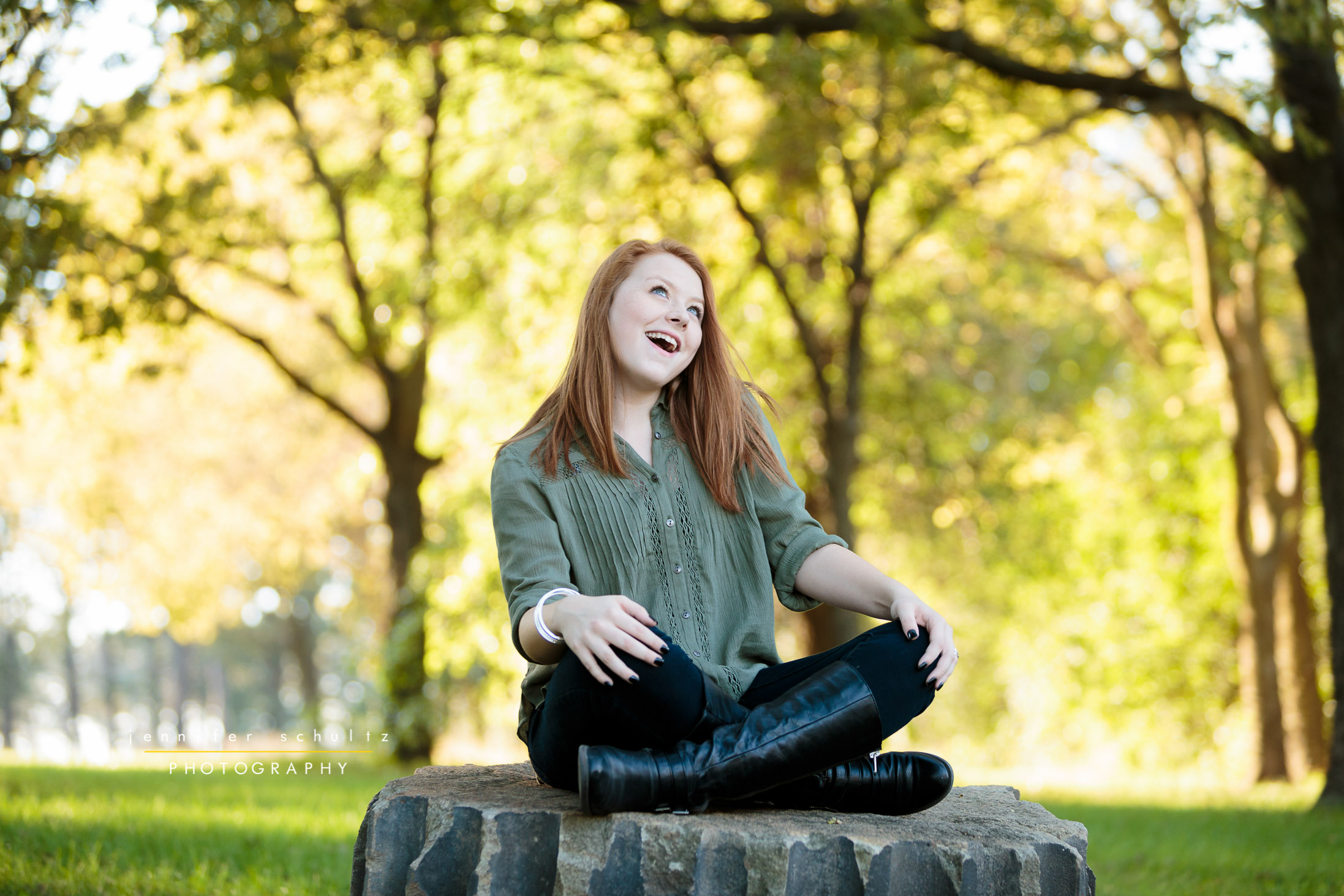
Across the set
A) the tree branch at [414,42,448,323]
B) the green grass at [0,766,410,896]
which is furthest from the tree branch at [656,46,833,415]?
the green grass at [0,766,410,896]

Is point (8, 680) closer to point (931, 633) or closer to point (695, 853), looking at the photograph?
point (695, 853)

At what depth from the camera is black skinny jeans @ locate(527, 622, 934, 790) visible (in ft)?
7.50

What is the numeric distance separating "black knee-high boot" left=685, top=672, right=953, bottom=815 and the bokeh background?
13.1 feet

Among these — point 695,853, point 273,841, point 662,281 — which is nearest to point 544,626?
point 695,853

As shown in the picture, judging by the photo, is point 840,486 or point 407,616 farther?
point 407,616

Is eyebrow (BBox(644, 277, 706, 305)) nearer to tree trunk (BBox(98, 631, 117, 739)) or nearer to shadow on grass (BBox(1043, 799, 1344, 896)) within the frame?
shadow on grass (BBox(1043, 799, 1344, 896))

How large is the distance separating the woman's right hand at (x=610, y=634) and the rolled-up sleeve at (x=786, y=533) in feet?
2.25

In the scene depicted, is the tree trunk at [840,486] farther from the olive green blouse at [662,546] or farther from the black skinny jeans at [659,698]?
the black skinny jeans at [659,698]

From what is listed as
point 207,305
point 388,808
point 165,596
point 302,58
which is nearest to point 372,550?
point 165,596

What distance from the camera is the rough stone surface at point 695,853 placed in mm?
2199

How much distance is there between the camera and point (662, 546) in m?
2.71

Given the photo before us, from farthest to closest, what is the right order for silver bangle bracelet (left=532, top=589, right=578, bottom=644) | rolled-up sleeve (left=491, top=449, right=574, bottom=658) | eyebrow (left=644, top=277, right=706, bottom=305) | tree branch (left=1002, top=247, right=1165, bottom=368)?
tree branch (left=1002, top=247, right=1165, bottom=368) → eyebrow (left=644, top=277, right=706, bottom=305) → rolled-up sleeve (left=491, top=449, right=574, bottom=658) → silver bangle bracelet (left=532, top=589, right=578, bottom=644)

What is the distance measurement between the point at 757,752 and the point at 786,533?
2.39 feet

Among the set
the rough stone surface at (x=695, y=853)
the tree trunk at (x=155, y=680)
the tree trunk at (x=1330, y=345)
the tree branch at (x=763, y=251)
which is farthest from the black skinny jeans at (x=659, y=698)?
the tree trunk at (x=155, y=680)
